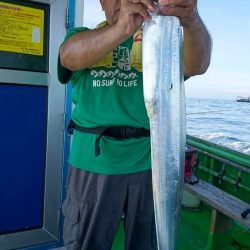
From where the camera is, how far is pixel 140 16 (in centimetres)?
144

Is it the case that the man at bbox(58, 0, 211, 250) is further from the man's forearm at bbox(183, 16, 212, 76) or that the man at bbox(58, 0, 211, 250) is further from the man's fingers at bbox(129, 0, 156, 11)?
the man's fingers at bbox(129, 0, 156, 11)

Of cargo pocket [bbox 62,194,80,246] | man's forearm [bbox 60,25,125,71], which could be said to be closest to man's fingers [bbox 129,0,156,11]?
man's forearm [bbox 60,25,125,71]

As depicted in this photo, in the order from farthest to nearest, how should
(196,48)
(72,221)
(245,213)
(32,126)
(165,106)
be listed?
(32,126), (245,213), (72,221), (196,48), (165,106)

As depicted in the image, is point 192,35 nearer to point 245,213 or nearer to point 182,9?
point 182,9

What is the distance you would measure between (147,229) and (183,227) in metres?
2.35

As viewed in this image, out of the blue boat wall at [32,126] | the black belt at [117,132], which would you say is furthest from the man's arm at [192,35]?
the blue boat wall at [32,126]

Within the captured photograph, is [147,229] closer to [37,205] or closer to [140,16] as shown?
[140,16]

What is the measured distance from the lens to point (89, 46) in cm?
175

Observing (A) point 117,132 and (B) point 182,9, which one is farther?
(A) point 117,132

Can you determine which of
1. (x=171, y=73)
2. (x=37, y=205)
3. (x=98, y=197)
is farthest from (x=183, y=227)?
(x=171, y=73)

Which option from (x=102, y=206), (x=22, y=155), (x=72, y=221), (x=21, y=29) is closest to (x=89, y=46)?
(x=102, y=206)

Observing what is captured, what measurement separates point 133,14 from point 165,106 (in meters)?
0.41

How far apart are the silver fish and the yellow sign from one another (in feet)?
7.61

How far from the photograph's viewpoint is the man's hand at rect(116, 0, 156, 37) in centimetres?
138
